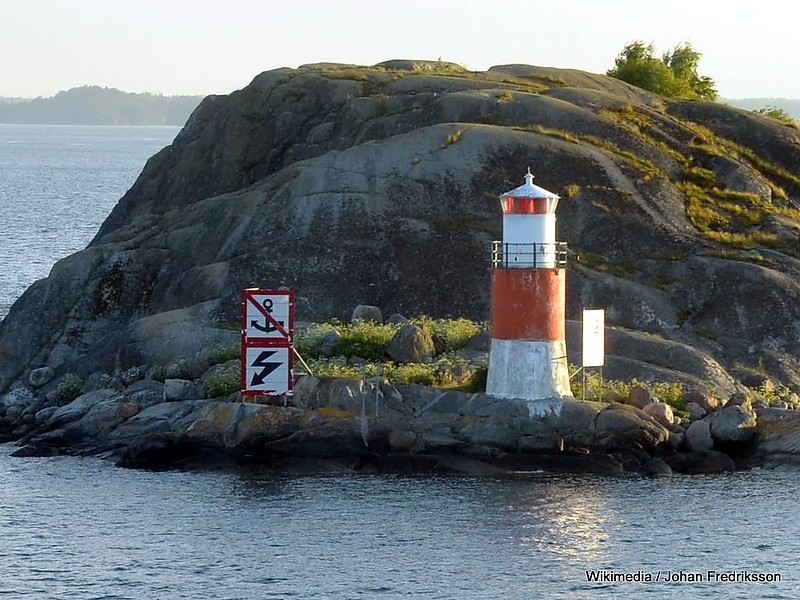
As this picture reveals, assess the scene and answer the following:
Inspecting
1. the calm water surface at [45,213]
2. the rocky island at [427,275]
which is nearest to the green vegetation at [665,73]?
the rocky island at [427,275]

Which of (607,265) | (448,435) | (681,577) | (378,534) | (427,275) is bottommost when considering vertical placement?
(681,577)

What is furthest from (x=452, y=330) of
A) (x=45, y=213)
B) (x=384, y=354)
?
(x=45, y=213)

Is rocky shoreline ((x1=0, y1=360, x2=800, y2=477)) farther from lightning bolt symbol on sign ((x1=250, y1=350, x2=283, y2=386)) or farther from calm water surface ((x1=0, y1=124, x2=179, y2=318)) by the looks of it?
calm water surface ((x1=0, y1=124, x2=179, y2=318))

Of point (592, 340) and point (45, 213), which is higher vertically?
point (592, 340)

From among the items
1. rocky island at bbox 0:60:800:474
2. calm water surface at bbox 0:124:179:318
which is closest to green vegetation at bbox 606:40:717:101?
rocky island at bbox 0:60:800:474

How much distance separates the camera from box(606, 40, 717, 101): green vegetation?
67.7m

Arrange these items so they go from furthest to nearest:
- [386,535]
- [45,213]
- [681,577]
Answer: [45,213], [386,535], [681,577]

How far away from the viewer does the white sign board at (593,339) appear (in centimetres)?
4059

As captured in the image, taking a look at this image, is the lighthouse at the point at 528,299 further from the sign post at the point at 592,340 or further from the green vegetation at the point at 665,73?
the green vegetation at the point at 665,73

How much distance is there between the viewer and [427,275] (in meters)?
47.5

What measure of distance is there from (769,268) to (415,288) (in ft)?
32.6

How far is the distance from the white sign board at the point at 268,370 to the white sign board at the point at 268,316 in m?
0.31

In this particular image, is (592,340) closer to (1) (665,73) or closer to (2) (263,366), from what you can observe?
(2) (263,366)

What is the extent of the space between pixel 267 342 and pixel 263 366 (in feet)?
1.96
